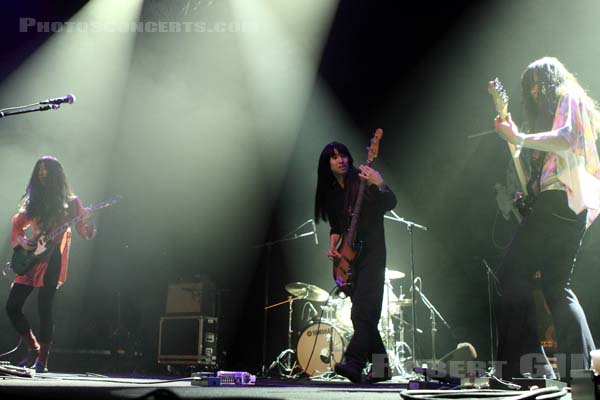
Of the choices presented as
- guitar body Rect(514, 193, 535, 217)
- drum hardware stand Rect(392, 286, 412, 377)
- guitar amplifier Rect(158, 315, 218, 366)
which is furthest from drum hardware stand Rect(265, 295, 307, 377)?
guitar body Rect(514, 193, 535, 217)

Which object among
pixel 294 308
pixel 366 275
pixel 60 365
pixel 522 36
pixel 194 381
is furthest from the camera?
pixel 294 308

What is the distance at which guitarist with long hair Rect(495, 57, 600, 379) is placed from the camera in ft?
9.14

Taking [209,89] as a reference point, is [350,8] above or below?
above

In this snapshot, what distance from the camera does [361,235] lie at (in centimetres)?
417

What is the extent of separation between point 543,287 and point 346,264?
148 cm

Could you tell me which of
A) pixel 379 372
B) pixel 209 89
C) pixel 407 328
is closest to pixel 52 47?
pixel 209 89

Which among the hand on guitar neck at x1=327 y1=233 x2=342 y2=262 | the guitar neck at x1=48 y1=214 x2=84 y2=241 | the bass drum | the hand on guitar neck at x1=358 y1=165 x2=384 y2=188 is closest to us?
the hand on guitar neck at x1=358 y1=165 x2=384 y2=188

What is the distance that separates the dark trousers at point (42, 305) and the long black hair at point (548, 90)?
13.7ft

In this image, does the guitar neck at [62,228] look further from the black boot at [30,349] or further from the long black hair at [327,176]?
the long black hair at [327,176]

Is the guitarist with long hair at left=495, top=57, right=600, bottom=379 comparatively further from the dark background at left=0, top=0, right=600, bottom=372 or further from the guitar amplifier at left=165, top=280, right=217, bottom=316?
the guitar amplifier at left=165, top=280, right=217, bottom=316

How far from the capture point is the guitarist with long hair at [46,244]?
5.44m

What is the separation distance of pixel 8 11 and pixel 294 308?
5.18 meters

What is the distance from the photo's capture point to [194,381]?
12.3ft

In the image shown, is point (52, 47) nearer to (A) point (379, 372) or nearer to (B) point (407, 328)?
(B) point (407, 328)
